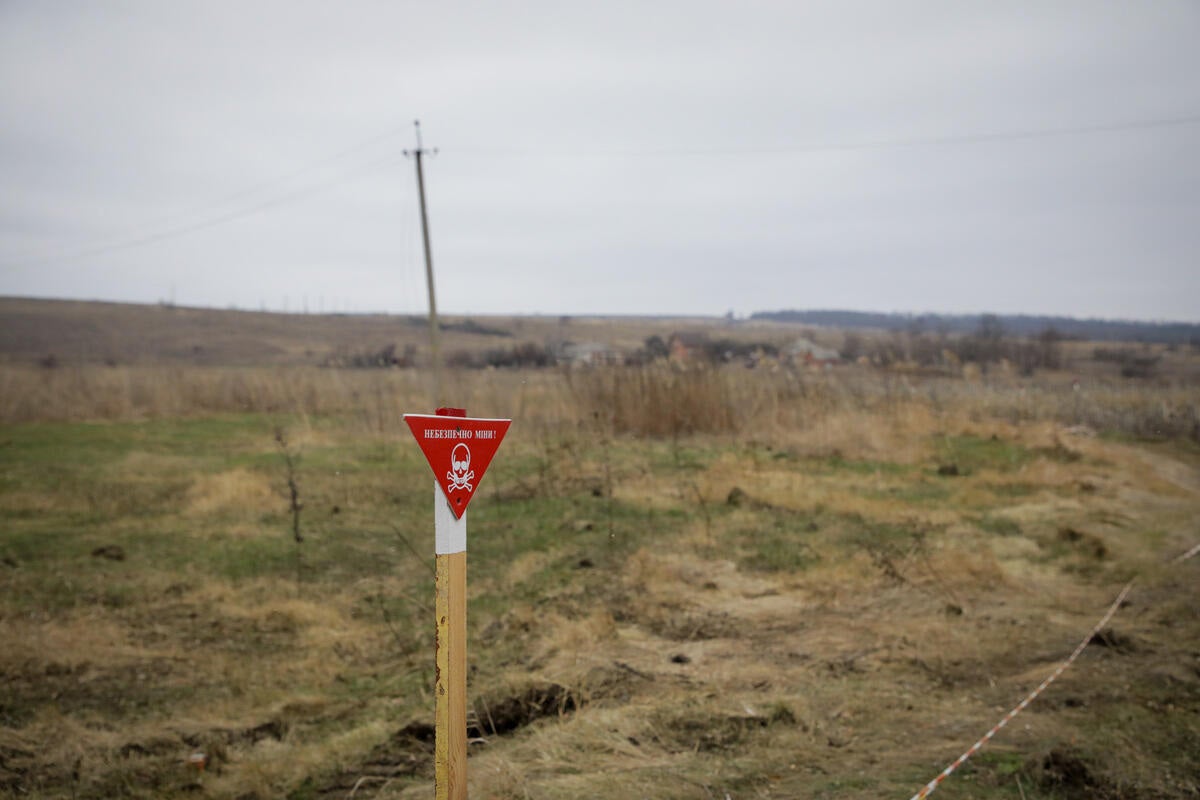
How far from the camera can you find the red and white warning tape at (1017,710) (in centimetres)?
399

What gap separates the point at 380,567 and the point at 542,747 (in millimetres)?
5064

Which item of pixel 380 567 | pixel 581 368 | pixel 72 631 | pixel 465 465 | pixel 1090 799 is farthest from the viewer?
pixel 581 368

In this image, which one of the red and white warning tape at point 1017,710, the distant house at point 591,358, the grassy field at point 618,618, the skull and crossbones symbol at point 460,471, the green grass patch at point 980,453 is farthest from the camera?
the distant house at point 591,358

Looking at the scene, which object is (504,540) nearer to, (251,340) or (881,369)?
(881,369)

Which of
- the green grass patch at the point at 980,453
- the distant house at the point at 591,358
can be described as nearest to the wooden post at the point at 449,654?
the green grass patch at the point at 980,453

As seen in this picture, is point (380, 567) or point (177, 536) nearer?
point (380, 567)

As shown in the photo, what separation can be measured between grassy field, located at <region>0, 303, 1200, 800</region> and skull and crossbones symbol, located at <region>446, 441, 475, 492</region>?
184cm

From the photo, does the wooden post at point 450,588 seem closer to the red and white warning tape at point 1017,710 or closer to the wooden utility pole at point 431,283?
the red and white warning tape at point 1017,710

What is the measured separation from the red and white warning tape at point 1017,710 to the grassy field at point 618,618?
0.07 meters

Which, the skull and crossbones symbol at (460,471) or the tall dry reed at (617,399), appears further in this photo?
the tall dry reed at (617,399)

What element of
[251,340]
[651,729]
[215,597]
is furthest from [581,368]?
[251,340]

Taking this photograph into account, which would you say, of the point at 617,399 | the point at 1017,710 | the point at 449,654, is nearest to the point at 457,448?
the point at 449,654

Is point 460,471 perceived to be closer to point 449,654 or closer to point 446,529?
point 446,529

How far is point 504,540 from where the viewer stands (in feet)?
33.4
